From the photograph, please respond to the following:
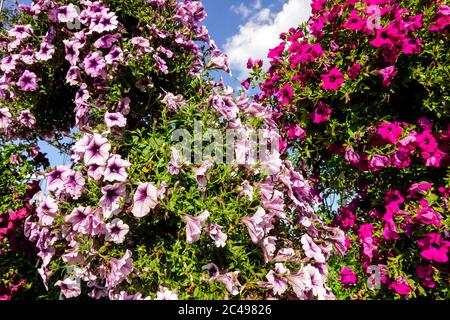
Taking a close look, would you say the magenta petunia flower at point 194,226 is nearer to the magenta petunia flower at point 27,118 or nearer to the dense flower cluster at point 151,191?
the dense flower cluster at point 151,191

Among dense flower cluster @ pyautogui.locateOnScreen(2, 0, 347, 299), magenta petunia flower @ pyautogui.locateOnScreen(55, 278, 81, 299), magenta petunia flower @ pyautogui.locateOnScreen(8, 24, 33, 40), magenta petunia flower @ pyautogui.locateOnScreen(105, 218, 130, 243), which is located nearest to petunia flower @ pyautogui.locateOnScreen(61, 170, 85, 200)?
dense flower cluster @ pyautogui.locateOnScreen(2, 0, 347, 299)

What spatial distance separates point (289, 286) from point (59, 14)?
3.15 m

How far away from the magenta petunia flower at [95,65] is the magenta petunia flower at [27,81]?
74 centimetres

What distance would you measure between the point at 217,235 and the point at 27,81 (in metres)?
2.48

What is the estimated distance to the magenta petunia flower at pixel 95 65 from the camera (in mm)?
3291

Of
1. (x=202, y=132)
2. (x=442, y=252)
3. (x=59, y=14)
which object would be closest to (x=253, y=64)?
(x=202, y=132)

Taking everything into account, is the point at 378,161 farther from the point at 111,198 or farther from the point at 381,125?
the point at 111,198

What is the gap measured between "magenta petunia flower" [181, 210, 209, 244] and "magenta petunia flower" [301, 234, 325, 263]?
38.3 inches

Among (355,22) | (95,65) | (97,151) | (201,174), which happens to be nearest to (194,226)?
(201,174)

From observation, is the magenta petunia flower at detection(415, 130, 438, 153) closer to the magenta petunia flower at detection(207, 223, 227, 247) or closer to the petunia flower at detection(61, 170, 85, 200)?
the magenta petunia flower at detection(207, 223, 227, 247)

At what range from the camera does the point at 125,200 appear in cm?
285

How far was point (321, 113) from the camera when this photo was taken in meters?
3.83

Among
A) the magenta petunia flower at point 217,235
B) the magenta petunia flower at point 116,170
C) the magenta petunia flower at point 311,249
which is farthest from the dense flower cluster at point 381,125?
the magenta petunia flower at point 116,170
